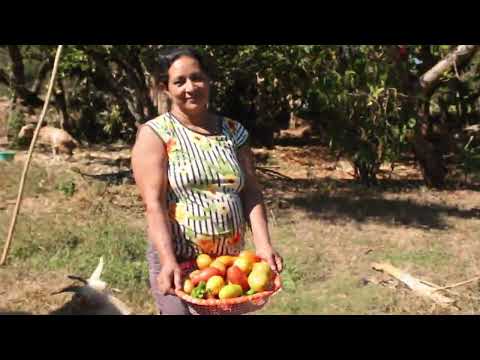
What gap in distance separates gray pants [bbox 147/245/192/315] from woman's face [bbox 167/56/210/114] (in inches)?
19.3

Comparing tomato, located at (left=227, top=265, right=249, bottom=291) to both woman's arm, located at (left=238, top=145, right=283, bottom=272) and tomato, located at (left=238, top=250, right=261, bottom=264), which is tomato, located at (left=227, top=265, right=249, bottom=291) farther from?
woman's arm, located at (left=238, top=145, right=283, bottom=272)

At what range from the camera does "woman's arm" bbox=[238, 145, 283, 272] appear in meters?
2.19

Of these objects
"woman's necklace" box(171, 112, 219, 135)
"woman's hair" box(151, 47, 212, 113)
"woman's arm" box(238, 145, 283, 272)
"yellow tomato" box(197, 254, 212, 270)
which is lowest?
"yellow tomato" box(197, 254, 212, 270)

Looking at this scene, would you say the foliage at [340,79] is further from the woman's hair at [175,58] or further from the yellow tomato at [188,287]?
the yellow tomato at [188,287]

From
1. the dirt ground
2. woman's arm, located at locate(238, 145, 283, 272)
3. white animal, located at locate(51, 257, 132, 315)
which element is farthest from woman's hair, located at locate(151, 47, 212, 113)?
the dirt ground

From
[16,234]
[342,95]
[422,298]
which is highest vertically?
[342,95]

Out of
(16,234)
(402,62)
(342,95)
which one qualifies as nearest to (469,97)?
(402,62)

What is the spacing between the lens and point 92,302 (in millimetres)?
4137

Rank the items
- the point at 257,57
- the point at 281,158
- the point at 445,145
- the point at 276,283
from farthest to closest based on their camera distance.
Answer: the point at 281,158 < the point at 445,145 < the point at 257,57 < the point at 276,283

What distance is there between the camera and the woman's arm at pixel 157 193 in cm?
193

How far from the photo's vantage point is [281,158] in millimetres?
11945

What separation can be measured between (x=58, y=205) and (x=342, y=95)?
12.0 ft

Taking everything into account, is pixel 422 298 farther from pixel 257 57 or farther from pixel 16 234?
pixel 257 57

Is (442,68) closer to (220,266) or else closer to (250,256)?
(250,256)
